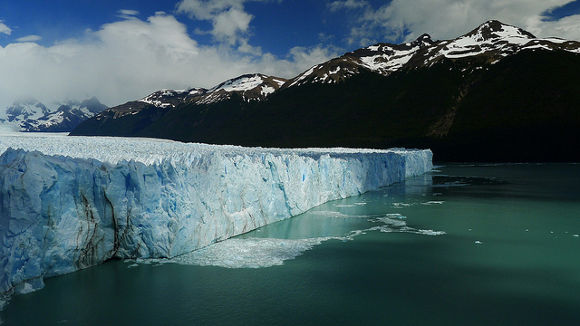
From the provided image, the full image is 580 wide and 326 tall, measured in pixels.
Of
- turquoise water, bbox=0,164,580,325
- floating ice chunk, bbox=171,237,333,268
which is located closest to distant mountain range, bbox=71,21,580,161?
turquoise water, bbox=0,164,580,325

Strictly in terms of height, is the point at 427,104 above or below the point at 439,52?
below

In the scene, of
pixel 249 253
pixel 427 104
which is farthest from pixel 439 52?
pixel 249 253

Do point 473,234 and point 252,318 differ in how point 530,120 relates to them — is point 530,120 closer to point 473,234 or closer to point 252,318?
point 473,234

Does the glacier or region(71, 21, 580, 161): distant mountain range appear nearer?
the glacier

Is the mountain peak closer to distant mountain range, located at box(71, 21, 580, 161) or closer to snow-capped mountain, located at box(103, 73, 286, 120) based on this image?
distant mountain range, located at box(71, 21, 580, 161)

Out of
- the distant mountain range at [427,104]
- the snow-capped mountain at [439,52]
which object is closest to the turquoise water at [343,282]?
the distant mountain range at [427,104]

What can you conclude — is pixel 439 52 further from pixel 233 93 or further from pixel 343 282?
pixel 343 282

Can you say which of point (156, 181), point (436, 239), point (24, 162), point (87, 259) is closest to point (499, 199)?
point (436, 239)
